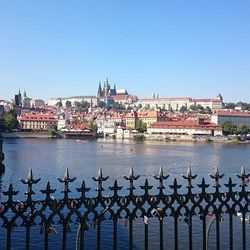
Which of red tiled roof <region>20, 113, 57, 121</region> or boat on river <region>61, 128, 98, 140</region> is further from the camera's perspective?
red tiled roof <region>20, 113, 57, 121</region>

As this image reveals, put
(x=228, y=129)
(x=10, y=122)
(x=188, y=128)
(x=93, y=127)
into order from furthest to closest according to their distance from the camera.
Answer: (x=93, y=127) → (x=188, y=128) → (x=228, y=129) → (x=10, y=122)

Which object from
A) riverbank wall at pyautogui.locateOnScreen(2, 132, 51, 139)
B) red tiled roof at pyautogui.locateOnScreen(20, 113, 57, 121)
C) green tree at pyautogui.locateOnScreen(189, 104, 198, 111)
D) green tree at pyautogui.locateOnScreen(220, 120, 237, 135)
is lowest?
riverbank wall at pyautogui.locateOnScreen(2, 132, 51, 139)

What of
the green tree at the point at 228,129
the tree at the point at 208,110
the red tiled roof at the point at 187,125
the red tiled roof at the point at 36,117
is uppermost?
the tree at the point at 208,110

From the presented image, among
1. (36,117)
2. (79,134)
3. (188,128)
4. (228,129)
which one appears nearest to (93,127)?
(79,134)

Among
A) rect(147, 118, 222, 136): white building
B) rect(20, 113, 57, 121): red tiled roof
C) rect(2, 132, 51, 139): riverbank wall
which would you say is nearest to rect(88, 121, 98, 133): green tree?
rect(20, 113, 57, 121): red tiled roof

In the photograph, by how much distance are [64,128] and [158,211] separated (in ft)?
380

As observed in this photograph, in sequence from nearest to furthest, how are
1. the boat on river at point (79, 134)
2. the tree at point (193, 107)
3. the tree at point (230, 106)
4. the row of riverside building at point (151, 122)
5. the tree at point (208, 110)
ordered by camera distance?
the row of riverside building at point (151, 122)
the boat on river at point (79, 134)
the tree at point (208, 110)
the tree at point (193, 107)
the tree at point (230, 106)

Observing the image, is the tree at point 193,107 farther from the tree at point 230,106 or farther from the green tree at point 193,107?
the tree at point 230,106

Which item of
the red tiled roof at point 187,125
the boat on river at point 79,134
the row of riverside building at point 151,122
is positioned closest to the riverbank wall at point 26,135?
the boat on river at point 79,134

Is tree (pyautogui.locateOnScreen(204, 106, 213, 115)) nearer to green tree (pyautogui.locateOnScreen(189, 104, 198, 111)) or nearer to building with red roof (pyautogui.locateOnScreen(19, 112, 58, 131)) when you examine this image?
green tree (pyautogui.locateOnScreen(189, 104, 198, 111))

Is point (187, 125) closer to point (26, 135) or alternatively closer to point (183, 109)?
point (26, 135)

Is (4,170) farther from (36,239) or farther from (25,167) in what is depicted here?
(36,239)

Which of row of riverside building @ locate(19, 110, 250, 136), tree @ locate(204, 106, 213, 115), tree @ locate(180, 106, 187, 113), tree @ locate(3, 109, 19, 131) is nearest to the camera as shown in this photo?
tree @ locate(3, 109, 19, 131)

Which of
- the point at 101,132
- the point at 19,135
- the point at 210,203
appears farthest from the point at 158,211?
the point at 101,132
